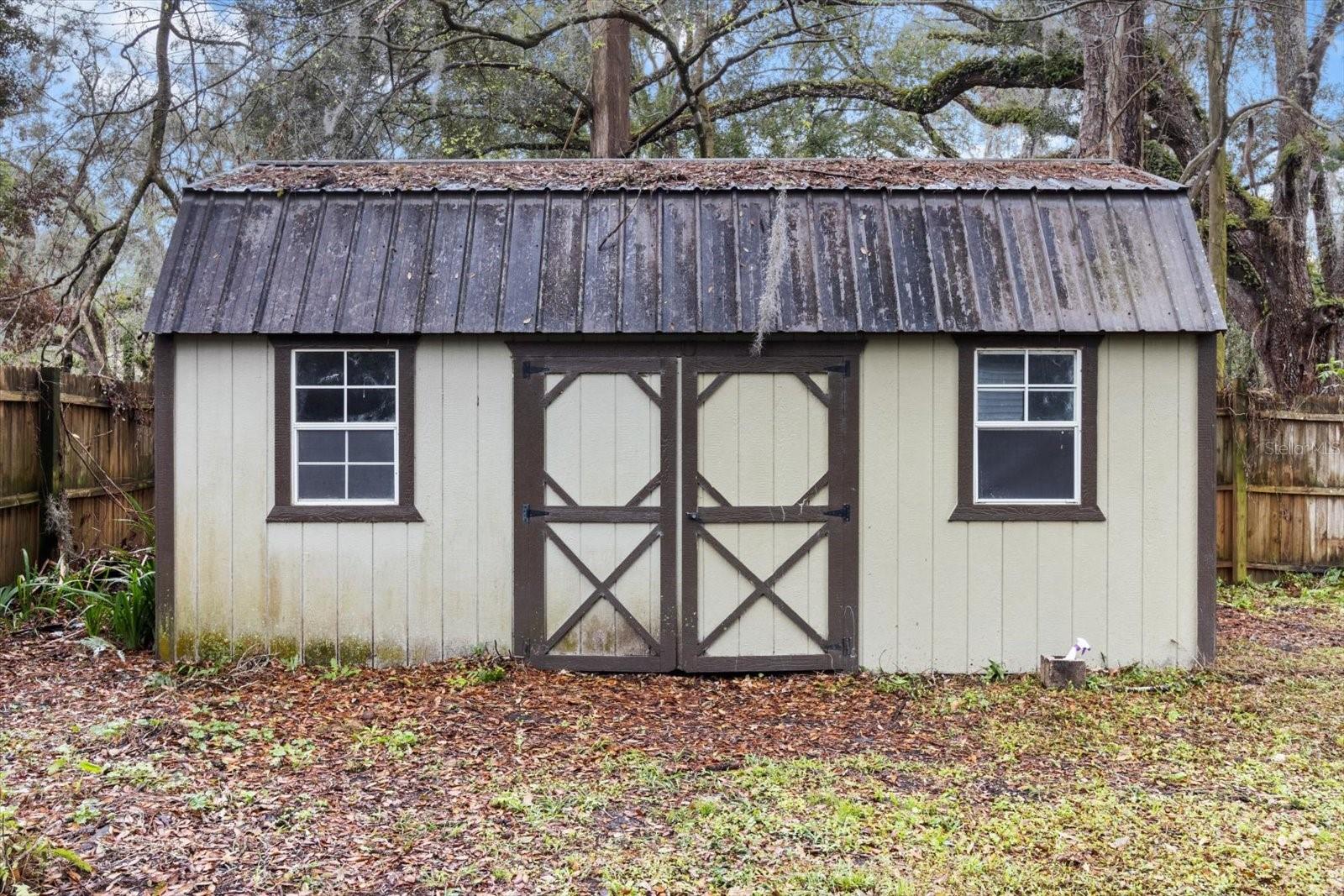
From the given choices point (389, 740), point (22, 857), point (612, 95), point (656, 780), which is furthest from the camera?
point (612, 95)

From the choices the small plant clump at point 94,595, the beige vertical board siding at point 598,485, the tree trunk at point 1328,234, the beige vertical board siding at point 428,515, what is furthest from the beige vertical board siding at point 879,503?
the tree trunk at point 1328,234

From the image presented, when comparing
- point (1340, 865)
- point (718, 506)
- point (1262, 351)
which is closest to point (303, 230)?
point (718, 506)

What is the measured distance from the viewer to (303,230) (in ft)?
22.6

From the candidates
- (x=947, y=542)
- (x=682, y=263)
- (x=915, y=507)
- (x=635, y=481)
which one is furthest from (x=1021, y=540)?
(x=682, y=263)

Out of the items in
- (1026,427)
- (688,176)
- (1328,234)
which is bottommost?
(1026,427)

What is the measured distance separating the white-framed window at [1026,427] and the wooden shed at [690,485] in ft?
0.06

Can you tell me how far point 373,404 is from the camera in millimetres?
6672

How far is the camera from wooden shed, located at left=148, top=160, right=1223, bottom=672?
661cm

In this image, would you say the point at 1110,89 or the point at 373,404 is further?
the point at 1110,89

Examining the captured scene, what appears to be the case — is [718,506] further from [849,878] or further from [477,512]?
[849,878]

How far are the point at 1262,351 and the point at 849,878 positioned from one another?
12158mm

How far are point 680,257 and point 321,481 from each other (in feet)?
9.59

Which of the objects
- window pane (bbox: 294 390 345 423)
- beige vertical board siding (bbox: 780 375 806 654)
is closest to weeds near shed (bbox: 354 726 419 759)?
window pane (bbox: 294 390 345 423)

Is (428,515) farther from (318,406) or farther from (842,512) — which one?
(842,512)
